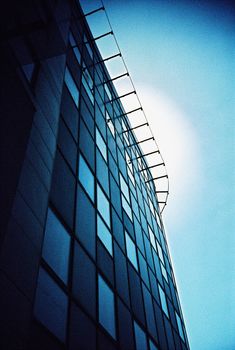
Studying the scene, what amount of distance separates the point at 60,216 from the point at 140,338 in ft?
19.5

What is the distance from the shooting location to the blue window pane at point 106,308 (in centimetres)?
775

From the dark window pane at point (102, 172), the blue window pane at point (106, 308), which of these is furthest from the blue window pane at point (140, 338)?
the dark window pane at point (102, 172)

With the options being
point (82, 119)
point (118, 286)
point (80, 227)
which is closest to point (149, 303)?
point (118, 286)

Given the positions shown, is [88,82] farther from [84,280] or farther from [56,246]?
[84,280]

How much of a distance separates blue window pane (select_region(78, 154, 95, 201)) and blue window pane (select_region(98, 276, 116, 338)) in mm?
2891

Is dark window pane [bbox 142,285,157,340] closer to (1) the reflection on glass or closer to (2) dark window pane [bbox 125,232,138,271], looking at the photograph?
(2) dark window pane [bbox 125,232,138,271]

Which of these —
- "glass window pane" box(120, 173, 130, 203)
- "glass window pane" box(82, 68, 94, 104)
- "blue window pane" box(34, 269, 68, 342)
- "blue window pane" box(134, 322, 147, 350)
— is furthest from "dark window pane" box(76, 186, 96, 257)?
"glass window pane" box(82, 68, 94, 104)

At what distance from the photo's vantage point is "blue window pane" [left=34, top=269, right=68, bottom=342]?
5164 millimetres

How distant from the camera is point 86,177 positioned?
10008 mm

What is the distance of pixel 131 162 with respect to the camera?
19.9 meters

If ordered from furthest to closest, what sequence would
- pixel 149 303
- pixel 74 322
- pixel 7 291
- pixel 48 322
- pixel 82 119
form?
pixel 149 303 < pixel 82 119 < pixel 74 322 < pixel 48 322 < pixel 7 291

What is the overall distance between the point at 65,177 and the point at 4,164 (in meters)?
3.40

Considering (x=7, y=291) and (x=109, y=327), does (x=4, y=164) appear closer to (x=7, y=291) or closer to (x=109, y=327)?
(x=7, y=291)

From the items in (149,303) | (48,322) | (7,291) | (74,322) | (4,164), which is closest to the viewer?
(7,291)
